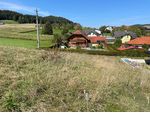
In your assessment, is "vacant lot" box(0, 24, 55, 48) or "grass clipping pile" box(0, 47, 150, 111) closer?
"grass clipping pile" box(0, 47, 150, 111)

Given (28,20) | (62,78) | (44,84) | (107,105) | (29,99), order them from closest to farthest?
(29,99), (107,105), (44,84), (62,78), (28,20)

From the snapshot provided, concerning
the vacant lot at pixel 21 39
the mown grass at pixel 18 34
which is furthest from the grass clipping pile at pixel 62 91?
the mown grass at pixel 18 34

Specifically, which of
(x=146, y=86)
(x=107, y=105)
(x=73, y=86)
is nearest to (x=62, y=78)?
(x=73, y=86)

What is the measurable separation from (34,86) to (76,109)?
1133 mm

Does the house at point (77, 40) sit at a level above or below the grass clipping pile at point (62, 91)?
below

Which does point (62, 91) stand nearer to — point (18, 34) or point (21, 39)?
point (21, 39)


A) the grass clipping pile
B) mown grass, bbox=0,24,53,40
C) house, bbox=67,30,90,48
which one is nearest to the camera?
the grass clipping pile

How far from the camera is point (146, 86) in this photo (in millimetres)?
7875

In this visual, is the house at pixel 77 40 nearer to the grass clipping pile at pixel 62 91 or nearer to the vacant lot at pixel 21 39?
the vacant lot at pixel 21 39

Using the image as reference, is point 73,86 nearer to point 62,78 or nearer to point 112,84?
point 62,78

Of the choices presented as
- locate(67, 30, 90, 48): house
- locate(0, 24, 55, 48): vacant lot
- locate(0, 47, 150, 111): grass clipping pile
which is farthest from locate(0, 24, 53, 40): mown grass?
locate(0, 47, 150, 111): grass clipping pile

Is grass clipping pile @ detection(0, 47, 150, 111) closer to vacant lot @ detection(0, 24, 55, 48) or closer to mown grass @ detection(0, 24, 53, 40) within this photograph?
vacant lot @ detection(0, 24, 55, 48)

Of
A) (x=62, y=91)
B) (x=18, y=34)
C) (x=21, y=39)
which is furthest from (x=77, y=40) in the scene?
(x=62, y=91)

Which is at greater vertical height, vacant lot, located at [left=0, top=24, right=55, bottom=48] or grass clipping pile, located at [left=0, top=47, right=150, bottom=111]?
grass clipping pile, located at [left=0, top=47, right=150, bottom=111]
